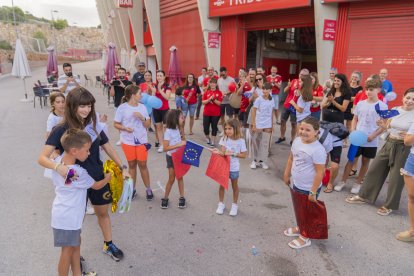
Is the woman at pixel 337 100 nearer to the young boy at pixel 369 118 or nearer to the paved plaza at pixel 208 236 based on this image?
the young boy at pixel 369 118

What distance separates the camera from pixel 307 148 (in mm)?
3314

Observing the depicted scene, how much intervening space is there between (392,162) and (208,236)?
2862mm

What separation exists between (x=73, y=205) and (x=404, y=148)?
4.25 meters

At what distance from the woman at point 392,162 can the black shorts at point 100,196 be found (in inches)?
150

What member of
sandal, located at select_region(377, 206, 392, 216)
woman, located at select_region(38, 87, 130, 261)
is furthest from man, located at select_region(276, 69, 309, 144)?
woman, located at select_region(38, 87, 130, 261)

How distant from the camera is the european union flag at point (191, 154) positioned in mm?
4160

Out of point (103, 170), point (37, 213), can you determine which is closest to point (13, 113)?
point (37, 213)

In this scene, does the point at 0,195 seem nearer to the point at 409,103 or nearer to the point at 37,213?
the point at 37,213

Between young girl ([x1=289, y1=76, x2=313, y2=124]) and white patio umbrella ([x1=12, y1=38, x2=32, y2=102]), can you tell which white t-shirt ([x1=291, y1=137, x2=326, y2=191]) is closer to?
young girl ([x1=289, y1=76, x2=313, y2=124])

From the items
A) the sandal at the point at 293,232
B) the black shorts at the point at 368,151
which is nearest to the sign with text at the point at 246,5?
the black shorts at the point at 368,151

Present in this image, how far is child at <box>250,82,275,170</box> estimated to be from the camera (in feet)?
20.4

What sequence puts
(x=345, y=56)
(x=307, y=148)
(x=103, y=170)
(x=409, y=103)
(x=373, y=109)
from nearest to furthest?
(x=103, y=170) → (x=307, y=148) → (x=409, y=103) → (x=373, y=109) → (x=345, y=56)

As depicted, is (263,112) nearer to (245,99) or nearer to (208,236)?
(245,99)

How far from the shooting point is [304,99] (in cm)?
638
